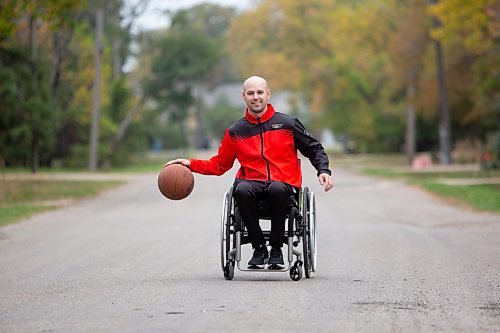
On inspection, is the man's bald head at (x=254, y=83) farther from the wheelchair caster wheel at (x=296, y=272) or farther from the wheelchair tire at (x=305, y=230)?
the wheelchair caster wheel at (x=296, y=272)

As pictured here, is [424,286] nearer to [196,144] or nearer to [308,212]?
[308,212]

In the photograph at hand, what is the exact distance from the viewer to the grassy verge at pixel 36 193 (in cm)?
2247

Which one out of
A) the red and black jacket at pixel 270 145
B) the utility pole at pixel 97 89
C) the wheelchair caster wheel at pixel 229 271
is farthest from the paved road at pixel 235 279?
the utility pole at pixel 97 89

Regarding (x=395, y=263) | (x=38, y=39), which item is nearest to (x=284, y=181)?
(x=395, y=263)

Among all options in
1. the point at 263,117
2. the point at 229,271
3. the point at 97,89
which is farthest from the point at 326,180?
the point at 97,89

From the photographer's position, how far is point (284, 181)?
10406 millimetres

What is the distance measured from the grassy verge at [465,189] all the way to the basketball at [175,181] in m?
12.6

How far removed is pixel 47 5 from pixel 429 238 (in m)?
11.7

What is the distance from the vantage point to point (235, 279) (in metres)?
10.7

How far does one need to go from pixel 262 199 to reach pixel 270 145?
492 mm

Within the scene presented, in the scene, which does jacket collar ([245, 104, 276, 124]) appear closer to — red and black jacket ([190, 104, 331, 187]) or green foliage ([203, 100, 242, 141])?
red and black jacket ([190, 104, 331, 187])

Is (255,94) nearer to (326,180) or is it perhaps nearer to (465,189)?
(326,180)

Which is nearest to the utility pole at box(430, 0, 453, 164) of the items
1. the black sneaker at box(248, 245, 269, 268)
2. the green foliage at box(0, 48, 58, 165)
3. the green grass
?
the green grass

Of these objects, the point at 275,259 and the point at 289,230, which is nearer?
the point at 289,230
